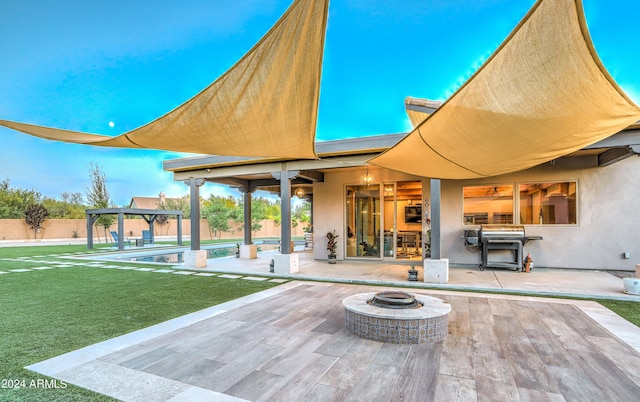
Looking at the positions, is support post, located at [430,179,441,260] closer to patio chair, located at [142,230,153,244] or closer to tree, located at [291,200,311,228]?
patio chair, located at [142,230,153,244]

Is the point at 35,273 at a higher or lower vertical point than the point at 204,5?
lower

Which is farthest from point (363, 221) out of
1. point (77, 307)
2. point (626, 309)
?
point (77, 307)

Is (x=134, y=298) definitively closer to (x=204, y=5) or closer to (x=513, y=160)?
(x=513, y=160)

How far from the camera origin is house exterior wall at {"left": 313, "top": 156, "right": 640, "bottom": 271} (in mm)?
6637

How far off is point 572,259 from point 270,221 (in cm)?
2161

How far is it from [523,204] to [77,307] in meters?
8.54

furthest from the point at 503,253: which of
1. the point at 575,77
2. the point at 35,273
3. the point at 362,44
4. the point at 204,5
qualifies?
the point at 362,44

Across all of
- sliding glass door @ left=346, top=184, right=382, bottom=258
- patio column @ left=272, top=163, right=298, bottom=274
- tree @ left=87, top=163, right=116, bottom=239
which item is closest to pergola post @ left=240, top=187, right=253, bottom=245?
patio column @ left=272, top=163, right=298, bottom=274

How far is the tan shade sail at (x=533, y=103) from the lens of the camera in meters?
1.90

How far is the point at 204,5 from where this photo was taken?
12.6 meters

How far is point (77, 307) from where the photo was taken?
14.2ft

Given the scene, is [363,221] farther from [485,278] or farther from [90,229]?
[90,229]

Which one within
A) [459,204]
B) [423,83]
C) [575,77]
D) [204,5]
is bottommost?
[459,204]

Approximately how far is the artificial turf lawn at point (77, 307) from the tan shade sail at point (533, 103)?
335 centimetres
